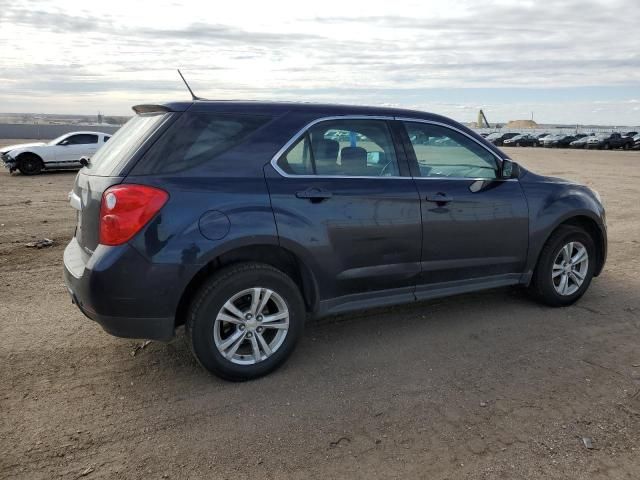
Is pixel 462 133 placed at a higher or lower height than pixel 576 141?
higher

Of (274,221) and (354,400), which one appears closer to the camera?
(354,400)

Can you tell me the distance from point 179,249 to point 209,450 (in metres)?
1.17

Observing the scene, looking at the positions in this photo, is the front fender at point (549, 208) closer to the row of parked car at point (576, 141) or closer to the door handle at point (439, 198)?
the door handle at point (439, 198)

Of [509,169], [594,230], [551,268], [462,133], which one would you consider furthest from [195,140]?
[594,230]

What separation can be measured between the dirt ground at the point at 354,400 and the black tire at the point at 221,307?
0.12 metres

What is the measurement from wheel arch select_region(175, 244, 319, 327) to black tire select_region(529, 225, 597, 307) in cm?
227

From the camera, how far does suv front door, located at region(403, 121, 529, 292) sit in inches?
171

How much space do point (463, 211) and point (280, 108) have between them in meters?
1.68

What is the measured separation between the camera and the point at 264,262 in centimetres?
385

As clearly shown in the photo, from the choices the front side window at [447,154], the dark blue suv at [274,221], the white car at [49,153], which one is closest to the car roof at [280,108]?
the dark blue suv at [274,221]

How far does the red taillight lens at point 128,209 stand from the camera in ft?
10.9

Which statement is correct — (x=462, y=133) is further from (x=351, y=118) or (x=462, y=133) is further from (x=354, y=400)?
(x=354, y=400)

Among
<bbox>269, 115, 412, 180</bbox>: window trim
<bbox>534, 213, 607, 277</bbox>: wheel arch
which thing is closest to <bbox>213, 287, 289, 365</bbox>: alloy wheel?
<bbox>269, 115, 412, 180</bbox>: window trim

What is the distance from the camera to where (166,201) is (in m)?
3.37
